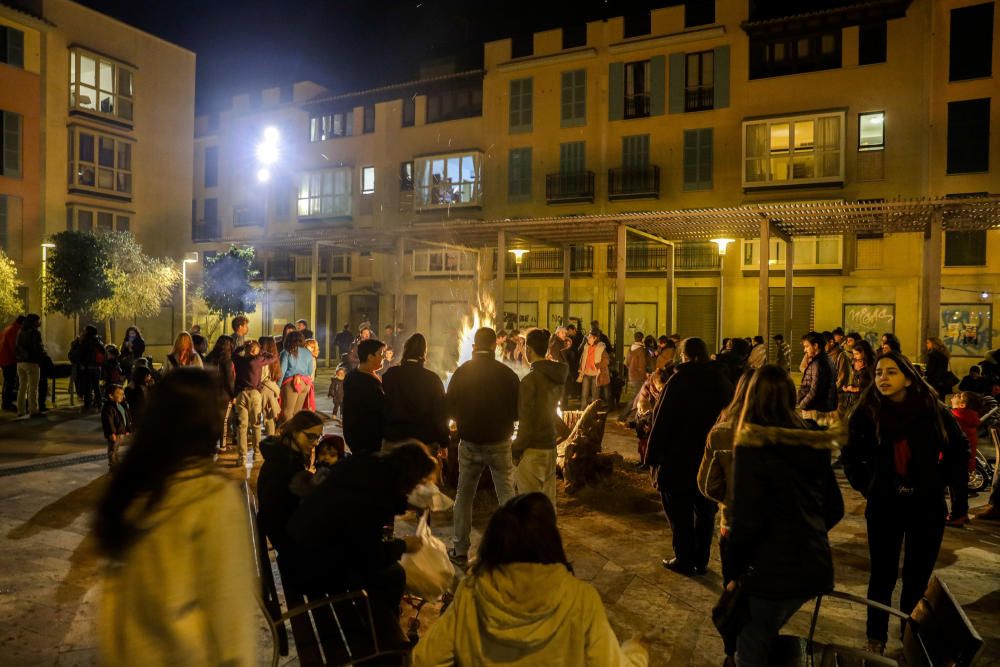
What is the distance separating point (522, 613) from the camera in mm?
2020

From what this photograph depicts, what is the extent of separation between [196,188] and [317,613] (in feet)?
129

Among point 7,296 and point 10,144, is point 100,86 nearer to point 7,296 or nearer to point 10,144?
→ point 10,144

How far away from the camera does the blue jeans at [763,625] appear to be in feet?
9.52

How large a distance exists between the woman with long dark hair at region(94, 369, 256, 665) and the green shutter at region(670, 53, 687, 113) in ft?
83.8

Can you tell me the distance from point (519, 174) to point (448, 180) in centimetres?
323

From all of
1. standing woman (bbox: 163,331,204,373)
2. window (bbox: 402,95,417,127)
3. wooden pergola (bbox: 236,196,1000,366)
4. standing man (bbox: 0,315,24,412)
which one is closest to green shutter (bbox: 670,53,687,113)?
wooden pergola (bbox: 236,196,1000,366)

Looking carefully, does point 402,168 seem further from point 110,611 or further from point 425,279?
point 110,611

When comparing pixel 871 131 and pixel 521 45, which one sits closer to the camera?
pixel 871 131

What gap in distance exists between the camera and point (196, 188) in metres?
38.0

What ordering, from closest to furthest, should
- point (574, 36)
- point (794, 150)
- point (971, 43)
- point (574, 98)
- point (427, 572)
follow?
point (427, 572) < point (971, 43) < point (794, 150) < point (574, 98) < point (574, 36)

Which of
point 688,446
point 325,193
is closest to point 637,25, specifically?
point 325,193

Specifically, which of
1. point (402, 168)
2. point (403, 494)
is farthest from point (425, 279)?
point (403, 494)

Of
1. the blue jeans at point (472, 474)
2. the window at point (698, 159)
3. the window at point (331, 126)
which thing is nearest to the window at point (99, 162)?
the window at point (331, 126)

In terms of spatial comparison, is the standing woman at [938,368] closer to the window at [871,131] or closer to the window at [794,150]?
the window at [794,150]
